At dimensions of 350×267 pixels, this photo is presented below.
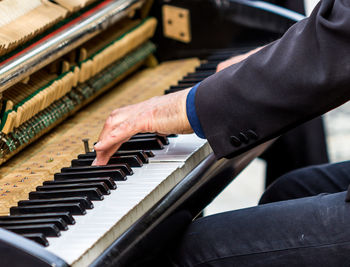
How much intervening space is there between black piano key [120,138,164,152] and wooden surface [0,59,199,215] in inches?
5.7

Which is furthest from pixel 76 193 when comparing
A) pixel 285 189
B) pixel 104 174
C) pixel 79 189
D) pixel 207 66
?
pixel 207 66

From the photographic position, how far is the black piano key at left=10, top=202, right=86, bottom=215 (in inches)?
50.3

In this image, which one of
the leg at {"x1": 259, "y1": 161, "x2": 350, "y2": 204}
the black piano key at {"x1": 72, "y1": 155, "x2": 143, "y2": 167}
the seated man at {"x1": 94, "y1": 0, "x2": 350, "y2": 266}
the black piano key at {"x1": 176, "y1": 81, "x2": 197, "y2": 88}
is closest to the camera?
the seated man at {"x1": 94, "y1": 0, "x2": 350, "y2": 266}

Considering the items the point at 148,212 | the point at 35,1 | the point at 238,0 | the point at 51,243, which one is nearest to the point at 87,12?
the point at 35,1

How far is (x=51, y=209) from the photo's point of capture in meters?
1.30

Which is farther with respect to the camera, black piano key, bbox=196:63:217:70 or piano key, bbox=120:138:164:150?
black piano key, bbox=196:63:217:70

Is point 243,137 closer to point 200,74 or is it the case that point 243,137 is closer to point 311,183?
point 311,183

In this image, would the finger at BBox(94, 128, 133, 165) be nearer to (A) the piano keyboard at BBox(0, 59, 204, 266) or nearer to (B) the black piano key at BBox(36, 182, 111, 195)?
(A) the piano keyboard at BBox(0, 59, 204, 266)

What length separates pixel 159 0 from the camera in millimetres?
2645

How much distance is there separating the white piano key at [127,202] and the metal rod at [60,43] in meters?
0.44

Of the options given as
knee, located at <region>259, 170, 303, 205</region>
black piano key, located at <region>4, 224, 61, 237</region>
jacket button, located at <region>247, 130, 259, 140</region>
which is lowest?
knee, located at <region>259, 170, 303, 205</region>

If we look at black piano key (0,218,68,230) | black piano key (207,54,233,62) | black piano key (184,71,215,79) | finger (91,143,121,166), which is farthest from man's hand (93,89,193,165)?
black piano key (207,54,233,62)

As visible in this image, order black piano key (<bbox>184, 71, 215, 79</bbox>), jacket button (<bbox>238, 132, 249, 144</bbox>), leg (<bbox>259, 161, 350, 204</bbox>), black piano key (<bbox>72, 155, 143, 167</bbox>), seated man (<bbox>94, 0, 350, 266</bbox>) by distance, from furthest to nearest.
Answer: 1. black piano key (<bbox>184, 71, 215, 79</bbox>)
2. leg (<bbox>259, 161, 350, 204</bbox>)
3. black piano key (<bbox>72, 155, 143, 167</bbox>)
4. jacket button (<bbox>238, 132, 249, 144</bbox>)
5. seated man (<bbox>94, 0, 350, 266</bbox>)

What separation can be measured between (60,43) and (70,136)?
0.30 metres
